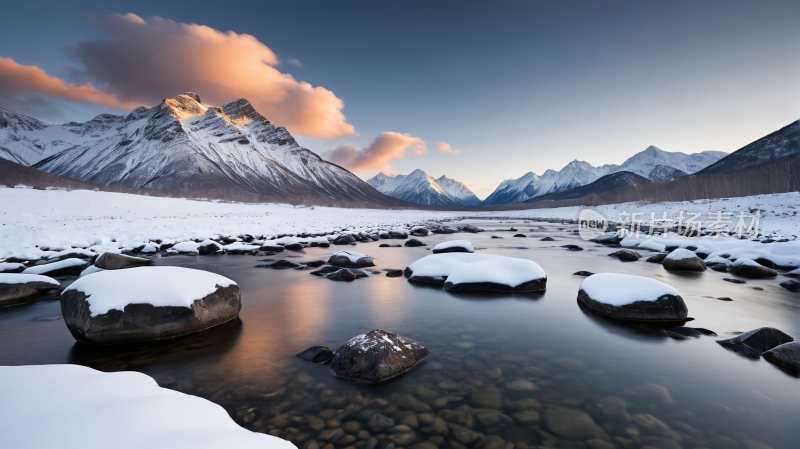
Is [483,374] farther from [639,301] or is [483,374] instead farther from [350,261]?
[350,261]

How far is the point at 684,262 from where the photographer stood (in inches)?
488

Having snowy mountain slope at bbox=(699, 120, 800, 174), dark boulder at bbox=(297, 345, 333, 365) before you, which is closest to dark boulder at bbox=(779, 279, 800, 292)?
dark boulder at bbox=(297, 345, 333, 365)

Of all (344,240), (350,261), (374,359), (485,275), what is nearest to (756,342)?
(485,275)

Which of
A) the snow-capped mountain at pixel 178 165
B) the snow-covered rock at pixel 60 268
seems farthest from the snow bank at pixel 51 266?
the snow-capped mountain at pixel 178 165

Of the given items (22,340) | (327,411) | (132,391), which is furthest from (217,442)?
(22,340)

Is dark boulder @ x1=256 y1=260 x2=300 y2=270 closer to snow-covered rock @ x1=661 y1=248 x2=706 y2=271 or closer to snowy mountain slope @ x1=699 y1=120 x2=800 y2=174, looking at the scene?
→ snow-covered rock @ x1=661 y1=248 x2=706 y2=271

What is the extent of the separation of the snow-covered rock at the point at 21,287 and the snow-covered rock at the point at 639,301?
13848mm

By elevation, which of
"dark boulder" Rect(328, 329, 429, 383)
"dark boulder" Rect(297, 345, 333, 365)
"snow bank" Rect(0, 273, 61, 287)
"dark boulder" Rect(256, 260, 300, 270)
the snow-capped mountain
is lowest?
"dark boulder" Rect(256, 260, 300, 270)

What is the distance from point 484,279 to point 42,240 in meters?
19.1

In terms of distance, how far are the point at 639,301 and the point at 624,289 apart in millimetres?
466

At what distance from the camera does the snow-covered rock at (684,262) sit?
483 inches

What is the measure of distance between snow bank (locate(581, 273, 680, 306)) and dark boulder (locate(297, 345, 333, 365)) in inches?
248

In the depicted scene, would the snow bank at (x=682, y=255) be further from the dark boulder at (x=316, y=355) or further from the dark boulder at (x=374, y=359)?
the dark boulder at (x=316, y=355)

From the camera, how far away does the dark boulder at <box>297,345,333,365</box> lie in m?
5.05
